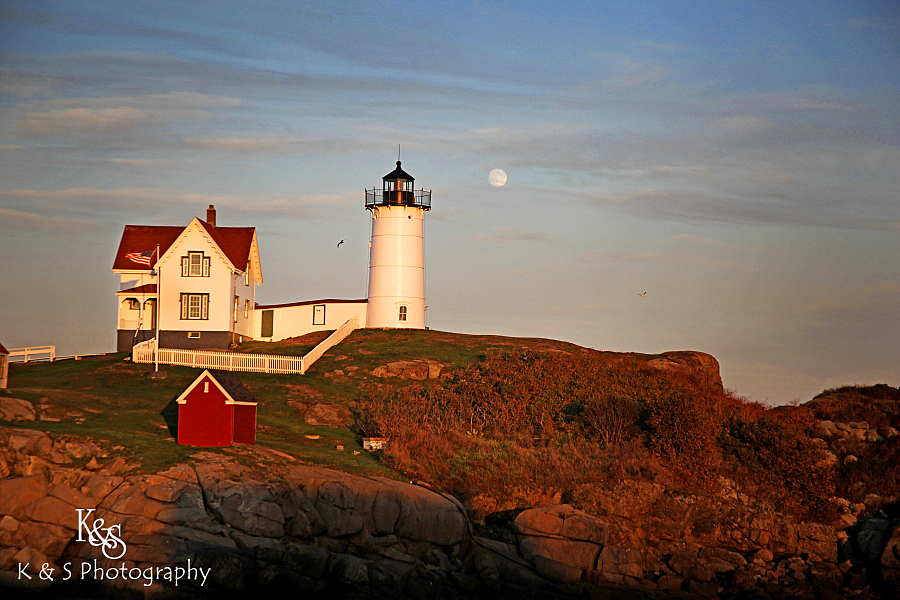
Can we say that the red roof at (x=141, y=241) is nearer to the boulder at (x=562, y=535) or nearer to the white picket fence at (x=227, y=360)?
the white picket fence at (x=227, y=360)

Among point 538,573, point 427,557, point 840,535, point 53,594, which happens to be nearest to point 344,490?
point 427,557

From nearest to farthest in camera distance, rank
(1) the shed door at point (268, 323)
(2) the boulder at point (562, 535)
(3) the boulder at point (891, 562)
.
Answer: (2) the boulder at point (562, 535), (3) the boulder at point (891, 562), (1) the shed door at point (268, 323)

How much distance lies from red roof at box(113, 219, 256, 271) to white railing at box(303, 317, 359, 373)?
249 inches

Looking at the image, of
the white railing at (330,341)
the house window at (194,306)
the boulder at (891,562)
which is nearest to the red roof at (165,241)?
the house window at (194,306)

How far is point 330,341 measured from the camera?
143 feet

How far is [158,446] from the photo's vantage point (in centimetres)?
2319

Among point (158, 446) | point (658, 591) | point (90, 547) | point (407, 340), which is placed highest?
point (407, 340)

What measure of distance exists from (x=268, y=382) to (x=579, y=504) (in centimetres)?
1597

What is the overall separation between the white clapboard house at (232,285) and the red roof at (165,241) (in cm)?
6

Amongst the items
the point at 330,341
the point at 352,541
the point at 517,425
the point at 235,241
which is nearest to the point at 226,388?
the point at 352,541

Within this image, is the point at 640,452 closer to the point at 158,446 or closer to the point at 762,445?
the point at 762,445

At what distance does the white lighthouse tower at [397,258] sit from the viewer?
50531 millimetres

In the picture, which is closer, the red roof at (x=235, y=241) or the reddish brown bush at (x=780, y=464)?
the reddish brown bush at (x=780, y=464)

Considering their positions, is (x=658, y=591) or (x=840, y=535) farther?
(x=840, y=535)
